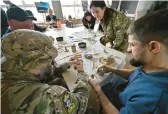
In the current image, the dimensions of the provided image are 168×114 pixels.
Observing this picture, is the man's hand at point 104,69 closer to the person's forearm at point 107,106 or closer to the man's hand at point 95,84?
the man's hand at point 95,84

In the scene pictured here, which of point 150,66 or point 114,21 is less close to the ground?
point 114,21

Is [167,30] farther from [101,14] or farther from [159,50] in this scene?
[101,14]

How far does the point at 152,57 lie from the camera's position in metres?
0.77

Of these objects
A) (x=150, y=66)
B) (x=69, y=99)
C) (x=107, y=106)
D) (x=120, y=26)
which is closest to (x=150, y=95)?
(x=150, y=66)

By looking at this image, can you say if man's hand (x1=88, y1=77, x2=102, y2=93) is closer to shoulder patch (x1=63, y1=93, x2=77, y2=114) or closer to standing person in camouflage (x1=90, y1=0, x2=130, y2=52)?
shoulder patch (x1=63, y1=93, x2=77, y2=114)

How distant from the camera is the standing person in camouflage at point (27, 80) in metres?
0.62

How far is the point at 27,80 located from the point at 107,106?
0.57m

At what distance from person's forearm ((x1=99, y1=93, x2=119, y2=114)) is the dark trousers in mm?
A: 90

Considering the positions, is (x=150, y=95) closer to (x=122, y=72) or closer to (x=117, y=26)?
(x=122, y=72)

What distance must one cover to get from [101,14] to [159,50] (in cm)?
137

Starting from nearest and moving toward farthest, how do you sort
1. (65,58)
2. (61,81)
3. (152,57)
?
1. (152,57)
2. (61,81)
3. (65,58)

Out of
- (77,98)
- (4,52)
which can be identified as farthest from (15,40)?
(77,98)

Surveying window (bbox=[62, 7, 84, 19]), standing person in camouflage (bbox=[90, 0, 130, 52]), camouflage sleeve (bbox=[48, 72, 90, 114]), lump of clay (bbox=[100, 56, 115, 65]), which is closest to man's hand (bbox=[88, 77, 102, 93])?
camouflage sleeve (bbox=[48, 72, 90, 114])

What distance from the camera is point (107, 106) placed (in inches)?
35.8
